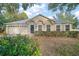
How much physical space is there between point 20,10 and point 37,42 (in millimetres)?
284

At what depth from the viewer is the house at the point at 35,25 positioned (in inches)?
64.0

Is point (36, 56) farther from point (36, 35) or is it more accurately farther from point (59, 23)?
point (59, 23)

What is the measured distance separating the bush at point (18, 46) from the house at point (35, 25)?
0.06 meters

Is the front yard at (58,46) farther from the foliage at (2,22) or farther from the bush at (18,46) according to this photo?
the foliage at (2,22)

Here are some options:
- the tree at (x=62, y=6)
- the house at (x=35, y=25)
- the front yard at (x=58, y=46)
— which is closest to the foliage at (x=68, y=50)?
the front yard at (x=58, y=46)

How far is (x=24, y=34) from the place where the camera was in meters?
1.63

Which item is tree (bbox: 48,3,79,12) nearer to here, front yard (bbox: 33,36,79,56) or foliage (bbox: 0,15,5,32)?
front yard (bbox: 33,36,79,56)

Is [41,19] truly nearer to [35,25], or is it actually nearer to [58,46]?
[35,25]

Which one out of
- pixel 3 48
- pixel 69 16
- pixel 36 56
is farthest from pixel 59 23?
pixel 3 48

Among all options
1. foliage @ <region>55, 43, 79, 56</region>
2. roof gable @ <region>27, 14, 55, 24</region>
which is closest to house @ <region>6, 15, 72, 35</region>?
roof gable @ <region>27, 14, 55, 24</region>

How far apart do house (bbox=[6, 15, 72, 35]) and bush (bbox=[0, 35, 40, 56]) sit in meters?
0.06

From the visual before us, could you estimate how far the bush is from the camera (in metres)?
1.62

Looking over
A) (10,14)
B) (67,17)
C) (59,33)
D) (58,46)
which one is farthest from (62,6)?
(10,14)

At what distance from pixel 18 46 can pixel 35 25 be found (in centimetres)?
21
